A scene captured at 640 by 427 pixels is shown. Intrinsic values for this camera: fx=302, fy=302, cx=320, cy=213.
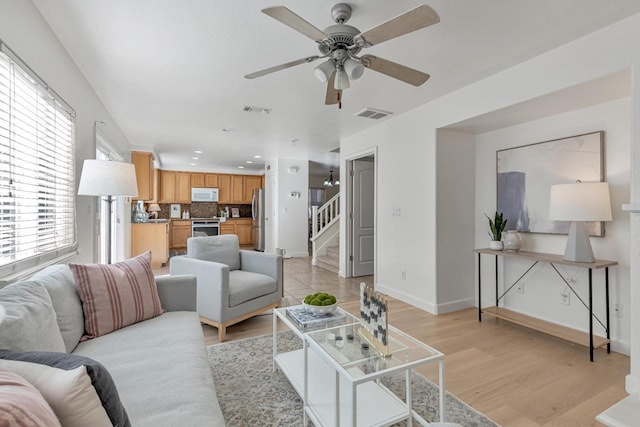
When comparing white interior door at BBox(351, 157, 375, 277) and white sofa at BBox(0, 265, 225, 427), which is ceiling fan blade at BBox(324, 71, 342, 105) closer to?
white sofa at BBox(0, 265, 225, 427)

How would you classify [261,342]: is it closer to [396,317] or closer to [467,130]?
[396,317]

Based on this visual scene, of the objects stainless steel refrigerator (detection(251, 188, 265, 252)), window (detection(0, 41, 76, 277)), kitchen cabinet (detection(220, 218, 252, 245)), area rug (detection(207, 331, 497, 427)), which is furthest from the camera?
kitchen cabinet (detection(220, 218, 252, 245))

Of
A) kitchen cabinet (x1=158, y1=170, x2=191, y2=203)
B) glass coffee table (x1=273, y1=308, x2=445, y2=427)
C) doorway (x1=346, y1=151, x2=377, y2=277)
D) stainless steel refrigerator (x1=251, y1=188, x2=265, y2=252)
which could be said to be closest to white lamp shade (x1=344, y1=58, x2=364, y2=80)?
glass coffee table (x1=273, y1=308, x2=445, y2=427)

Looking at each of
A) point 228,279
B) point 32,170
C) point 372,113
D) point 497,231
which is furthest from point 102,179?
point 497,231

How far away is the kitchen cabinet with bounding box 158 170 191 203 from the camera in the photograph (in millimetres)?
8219

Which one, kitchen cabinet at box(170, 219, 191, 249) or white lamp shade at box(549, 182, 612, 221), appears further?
kitchen cabinet at box(170, 219, 191, 249)

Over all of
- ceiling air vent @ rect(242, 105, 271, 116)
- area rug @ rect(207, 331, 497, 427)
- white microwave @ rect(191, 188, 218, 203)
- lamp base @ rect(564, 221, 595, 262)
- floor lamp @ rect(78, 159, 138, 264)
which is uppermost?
ceiling air vent @ rect(242, 105, 271, 116)

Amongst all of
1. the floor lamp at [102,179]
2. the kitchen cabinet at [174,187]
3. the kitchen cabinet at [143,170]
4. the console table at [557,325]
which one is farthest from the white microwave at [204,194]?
the console table at [557,325]

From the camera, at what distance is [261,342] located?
104 inches

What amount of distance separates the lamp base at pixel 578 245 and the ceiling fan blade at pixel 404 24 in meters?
2.18

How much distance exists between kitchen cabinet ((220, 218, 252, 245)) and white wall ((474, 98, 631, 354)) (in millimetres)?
6830

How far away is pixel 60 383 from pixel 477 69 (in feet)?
10.4

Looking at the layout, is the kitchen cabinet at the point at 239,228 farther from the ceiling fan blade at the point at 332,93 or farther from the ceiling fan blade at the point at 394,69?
the ceiling fan blade at the point at 394,69

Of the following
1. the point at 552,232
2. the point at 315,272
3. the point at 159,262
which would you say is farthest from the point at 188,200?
the point at 552,232
